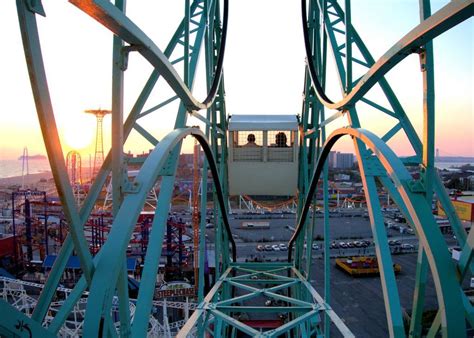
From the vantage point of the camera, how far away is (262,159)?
1261 centimetres

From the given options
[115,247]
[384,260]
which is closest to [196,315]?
[384,260]

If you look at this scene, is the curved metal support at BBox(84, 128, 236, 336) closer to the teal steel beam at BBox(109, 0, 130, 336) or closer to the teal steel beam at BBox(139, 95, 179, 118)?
the teal steel beam at BBox(109, 0, 130, 336)

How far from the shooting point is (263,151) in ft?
41.2

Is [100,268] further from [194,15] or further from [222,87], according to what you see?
[222,87]

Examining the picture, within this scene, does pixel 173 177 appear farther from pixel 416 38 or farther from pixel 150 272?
pixel 416 38

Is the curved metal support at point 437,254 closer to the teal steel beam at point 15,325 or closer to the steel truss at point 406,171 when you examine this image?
the steel truss at point 406,171

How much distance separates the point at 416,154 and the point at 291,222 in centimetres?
5282

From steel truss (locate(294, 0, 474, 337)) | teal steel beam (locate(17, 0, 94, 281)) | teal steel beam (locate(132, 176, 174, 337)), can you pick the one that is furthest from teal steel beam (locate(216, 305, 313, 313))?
teal steel beam (locate(17, 0, 94, 281))

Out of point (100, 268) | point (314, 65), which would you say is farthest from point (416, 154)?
point (314, 65)

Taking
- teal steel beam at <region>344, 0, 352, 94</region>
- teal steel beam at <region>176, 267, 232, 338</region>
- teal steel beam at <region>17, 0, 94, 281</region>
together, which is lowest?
teal steel beam at <region>176, 267, 232, 338</region>

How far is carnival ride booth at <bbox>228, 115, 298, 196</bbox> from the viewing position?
12.4 meters

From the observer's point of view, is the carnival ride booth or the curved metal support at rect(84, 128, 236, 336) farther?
the carnival ride booth

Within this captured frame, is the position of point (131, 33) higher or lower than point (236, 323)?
higher

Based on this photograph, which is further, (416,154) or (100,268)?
(416,154)
